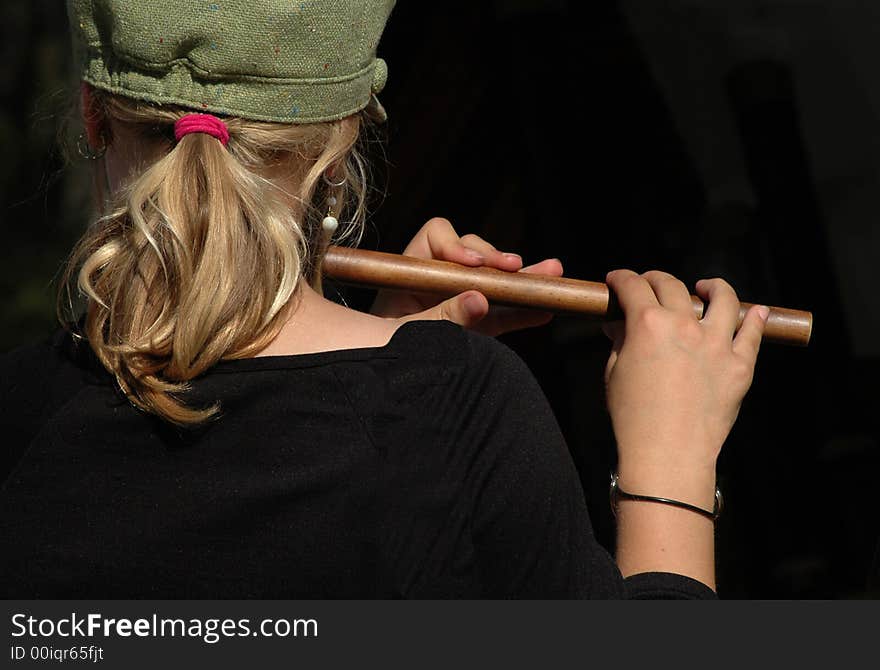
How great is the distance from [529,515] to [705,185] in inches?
45.2

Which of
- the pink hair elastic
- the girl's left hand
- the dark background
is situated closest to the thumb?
the girl's left hand

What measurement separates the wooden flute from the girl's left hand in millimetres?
20

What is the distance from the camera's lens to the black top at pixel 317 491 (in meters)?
0.97

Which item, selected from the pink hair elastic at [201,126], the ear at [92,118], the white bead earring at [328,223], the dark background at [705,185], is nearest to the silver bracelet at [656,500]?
the white bead earring at [328,223]

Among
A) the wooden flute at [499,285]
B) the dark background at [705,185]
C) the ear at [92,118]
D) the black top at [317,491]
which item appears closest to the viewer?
the black top at [317,491]

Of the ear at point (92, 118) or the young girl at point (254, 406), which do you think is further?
the ear at point (92, 118)

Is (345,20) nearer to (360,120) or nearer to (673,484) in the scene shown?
(360,120)

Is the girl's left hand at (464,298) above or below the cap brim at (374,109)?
below

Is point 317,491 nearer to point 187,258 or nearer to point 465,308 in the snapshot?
point 187,258

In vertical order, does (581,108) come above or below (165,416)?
above

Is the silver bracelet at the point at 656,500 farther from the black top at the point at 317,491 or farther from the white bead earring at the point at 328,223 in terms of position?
the white bead earring at the point at 328,223
